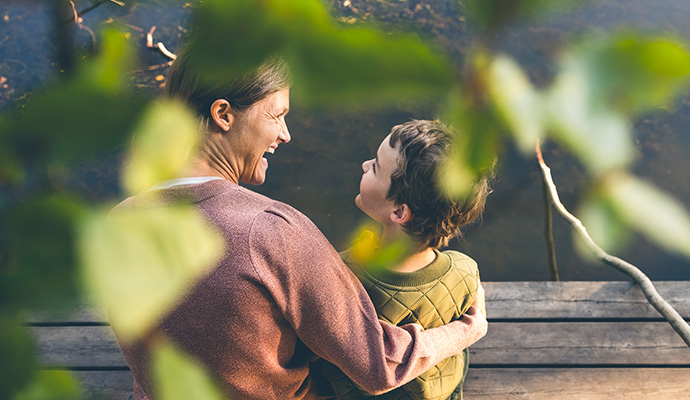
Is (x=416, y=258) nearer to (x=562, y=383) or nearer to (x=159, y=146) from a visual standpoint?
(x=562, y=383)

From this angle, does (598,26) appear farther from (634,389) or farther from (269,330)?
(634,389)

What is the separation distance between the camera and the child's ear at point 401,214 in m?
1.17

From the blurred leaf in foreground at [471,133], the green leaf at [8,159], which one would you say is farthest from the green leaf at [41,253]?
the blurred leaf in foreground at [471,133]

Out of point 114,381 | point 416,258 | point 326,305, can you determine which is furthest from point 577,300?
point 114,381

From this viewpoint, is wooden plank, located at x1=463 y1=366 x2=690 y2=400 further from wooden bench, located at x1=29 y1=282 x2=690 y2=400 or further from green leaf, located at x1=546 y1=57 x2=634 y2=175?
green leaf, located at x1=546 y1=57 x2=634 y2=175

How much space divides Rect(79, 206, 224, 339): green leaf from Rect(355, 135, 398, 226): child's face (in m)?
1.03

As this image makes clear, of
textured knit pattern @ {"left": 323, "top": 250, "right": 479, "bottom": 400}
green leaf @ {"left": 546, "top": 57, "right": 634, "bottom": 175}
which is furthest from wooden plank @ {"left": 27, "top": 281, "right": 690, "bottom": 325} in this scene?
green leaf @ {"left": 546, "top": 57, "right": 634, "bottom": 175}

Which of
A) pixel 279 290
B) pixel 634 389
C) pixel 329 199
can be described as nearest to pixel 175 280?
pixel 279 290

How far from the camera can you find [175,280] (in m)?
0.15

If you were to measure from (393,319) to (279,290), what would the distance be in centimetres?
35

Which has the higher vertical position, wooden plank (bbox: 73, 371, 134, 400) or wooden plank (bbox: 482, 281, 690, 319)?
wooden plank (bbox: 482, 281, 690, 319)

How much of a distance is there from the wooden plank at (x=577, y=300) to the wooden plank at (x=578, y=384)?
210 mm

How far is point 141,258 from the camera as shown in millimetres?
145

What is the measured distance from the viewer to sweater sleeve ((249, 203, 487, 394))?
2.75 feet
